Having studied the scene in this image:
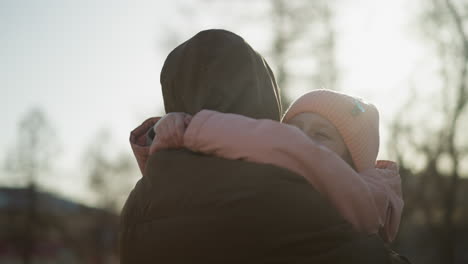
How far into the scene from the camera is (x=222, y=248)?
176 centimetres

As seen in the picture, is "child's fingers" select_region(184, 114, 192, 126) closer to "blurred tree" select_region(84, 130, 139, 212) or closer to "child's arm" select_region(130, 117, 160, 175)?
"child's arm" select_region(130, 117, 160, 175)

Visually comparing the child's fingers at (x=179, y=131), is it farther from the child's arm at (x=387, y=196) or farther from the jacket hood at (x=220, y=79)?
the child's arm at (x=387, y=196)

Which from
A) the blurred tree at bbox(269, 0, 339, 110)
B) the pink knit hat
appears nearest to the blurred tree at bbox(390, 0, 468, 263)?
the blurred tree at bbox(269, 0, 339, 110)

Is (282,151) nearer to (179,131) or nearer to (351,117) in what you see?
(179,131)

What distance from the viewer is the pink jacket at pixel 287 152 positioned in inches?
71.8

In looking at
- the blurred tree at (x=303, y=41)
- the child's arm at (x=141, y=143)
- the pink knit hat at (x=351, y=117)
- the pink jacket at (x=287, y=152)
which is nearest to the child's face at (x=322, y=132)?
the pink knit hat at (x=351, y=117)

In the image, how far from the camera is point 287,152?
184 cm

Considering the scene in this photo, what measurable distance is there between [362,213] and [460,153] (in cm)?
1476

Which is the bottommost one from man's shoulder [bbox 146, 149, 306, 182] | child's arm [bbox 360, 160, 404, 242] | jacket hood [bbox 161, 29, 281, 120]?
child's arm [bbox 360, 160, 404, 242]

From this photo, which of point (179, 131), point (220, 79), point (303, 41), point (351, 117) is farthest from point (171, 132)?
point (303, 41)

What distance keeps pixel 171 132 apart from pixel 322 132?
0.89m

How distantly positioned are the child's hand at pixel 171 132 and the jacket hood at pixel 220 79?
0.14 metres

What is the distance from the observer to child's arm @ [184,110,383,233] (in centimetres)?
182

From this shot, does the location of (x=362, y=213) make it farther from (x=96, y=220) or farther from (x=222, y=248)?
(x=96, y=220)
